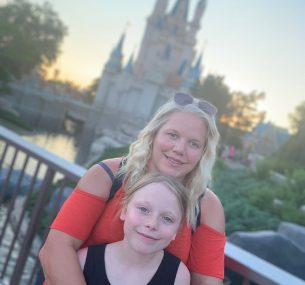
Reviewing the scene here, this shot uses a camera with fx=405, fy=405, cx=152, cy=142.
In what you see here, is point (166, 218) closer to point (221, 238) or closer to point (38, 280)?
point (221, 238)

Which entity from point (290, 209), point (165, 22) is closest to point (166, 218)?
point (290, 209)

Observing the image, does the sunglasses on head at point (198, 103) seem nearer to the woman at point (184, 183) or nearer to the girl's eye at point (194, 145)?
the woman at point (184, 183)

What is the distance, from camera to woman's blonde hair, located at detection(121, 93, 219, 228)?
1.58 m

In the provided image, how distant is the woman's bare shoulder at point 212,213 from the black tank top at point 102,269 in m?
0.19

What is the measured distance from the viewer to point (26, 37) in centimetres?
3341

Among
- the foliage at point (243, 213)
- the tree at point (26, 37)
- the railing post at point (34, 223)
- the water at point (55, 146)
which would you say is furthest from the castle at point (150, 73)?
the railing post at point (34, 223)

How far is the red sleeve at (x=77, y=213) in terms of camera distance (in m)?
1.49

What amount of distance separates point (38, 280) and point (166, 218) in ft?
2.22

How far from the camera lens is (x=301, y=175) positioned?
13.6m

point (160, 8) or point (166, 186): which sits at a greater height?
point (160, 8)

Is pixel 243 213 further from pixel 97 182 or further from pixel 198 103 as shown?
pixel 97 182

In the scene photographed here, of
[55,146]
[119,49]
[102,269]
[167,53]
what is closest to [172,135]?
[102,269]

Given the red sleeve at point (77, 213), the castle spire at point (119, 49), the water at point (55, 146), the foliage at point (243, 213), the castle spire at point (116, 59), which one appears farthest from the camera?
the castle spire at point (119, 49)

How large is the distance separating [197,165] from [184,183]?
9 cm
